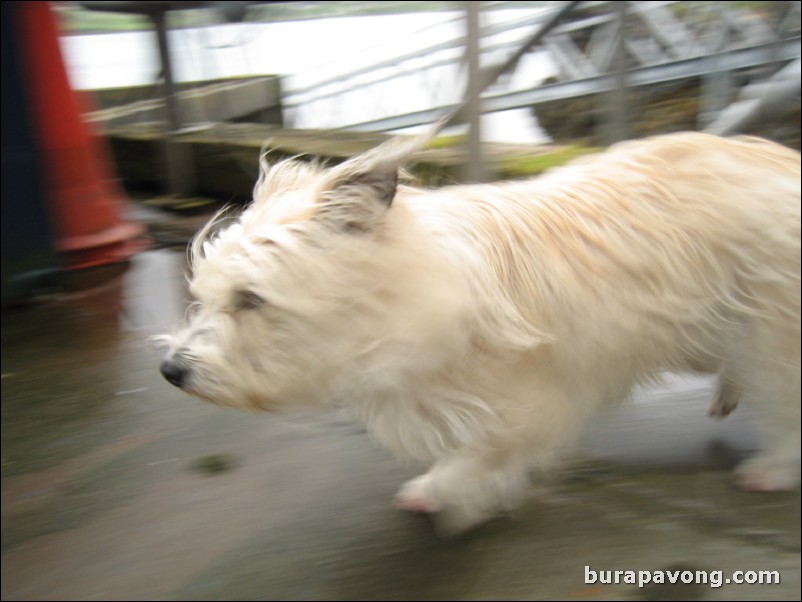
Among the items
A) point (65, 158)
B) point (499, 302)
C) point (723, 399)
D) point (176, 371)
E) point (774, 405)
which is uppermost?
point (65, 158)

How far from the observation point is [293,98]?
257 inches

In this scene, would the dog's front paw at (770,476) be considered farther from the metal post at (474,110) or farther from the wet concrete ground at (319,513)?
the metal post at (474,110)

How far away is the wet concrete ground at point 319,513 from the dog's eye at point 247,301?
35.7 inches

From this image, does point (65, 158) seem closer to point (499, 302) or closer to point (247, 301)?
point (247, 301)

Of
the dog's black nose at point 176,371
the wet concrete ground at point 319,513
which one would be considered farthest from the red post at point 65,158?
the dog's black nose at point 176,371

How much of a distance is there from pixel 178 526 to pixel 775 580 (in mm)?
1996

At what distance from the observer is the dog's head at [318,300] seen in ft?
7.79

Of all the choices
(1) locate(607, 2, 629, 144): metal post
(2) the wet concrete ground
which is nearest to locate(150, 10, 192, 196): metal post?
(2) the wet concrete ground

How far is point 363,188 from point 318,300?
1.16 ft

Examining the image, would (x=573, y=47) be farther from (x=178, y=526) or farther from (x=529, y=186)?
(x=178, y=526)

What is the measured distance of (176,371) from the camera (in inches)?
95.3

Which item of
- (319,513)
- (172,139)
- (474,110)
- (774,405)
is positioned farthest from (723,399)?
(172,139)

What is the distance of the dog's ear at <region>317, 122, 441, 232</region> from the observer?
234cm

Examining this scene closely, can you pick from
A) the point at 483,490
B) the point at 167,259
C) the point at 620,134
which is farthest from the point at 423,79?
the point at 483,490
